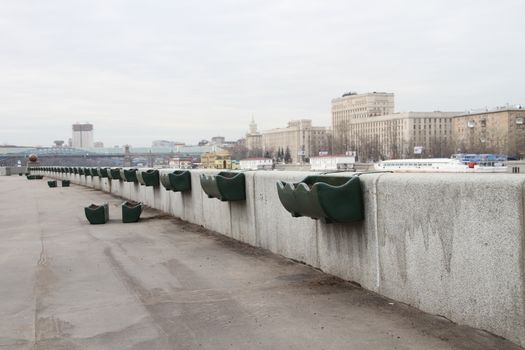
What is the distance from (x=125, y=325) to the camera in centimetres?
532

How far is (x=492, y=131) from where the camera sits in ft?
447

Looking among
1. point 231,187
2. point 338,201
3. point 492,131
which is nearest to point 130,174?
point 231,187

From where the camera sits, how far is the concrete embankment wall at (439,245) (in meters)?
4.23

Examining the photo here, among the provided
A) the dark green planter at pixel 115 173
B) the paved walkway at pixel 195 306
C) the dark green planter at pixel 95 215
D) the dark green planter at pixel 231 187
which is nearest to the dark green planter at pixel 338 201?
the paved walkway at pixel 195 306

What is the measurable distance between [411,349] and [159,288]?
3378mm

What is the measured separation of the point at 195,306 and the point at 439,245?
2.52 metres

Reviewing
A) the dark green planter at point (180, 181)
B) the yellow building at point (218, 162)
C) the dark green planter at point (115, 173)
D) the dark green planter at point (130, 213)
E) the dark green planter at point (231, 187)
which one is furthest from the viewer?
the yellow building at point (218, 162)

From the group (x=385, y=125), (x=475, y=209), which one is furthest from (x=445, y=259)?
(x=385, y=125)

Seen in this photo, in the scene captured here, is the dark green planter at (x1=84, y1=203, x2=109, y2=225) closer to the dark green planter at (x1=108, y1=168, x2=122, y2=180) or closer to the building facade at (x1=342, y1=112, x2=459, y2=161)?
the dark green planter at (x1=108, y1=168, x2=122, y2=180)

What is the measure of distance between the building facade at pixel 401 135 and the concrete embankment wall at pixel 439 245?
13521 cm

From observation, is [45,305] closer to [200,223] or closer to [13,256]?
[13,256]

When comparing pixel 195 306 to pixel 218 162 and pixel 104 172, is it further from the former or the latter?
pixel 218 162

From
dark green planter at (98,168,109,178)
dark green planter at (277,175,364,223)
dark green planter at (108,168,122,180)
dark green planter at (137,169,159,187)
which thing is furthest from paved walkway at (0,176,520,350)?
dark green planter at (98,168,109,178)

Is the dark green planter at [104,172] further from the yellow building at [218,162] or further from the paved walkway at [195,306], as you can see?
the paved walkway at [195,306]
